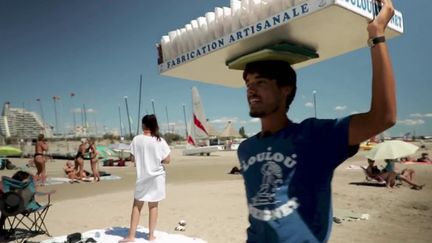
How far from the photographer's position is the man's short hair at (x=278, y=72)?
1787 mm

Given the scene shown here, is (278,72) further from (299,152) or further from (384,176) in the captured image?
(384,176)

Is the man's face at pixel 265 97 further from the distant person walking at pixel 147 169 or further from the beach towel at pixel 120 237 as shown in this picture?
the beach towel at pixel 120 237

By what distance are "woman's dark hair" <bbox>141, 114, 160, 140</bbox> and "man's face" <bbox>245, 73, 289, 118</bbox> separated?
4081 mm

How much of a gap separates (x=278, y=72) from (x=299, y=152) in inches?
17.1

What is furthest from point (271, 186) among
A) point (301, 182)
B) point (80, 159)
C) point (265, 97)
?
point (80, 159)


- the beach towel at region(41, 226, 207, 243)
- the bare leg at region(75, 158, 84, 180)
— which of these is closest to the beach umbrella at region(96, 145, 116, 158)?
the bare leg at region(75, 158, 84, 180)

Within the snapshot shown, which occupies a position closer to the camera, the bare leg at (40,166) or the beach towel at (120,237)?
the beach towel at (120,237)

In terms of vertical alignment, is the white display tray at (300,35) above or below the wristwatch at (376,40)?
above

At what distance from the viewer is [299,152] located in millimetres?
1603

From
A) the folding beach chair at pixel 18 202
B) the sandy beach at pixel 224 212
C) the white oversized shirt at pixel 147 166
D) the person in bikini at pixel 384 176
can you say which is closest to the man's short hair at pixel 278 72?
the white oversized shirt at pixel 147 166

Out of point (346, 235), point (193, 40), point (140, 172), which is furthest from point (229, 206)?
point (193, 40)

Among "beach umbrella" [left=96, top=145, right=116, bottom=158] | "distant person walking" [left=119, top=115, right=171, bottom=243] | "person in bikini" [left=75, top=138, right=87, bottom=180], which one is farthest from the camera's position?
"beach umbrella" [left=96, top=145, right=116, bottom=158]

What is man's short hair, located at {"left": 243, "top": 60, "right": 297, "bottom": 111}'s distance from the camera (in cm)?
179

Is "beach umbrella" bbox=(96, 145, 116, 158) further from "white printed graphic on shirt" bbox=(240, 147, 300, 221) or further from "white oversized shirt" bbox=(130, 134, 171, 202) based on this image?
"white printed graphic on shirt" bbox=(240, 147, 300, 221)
